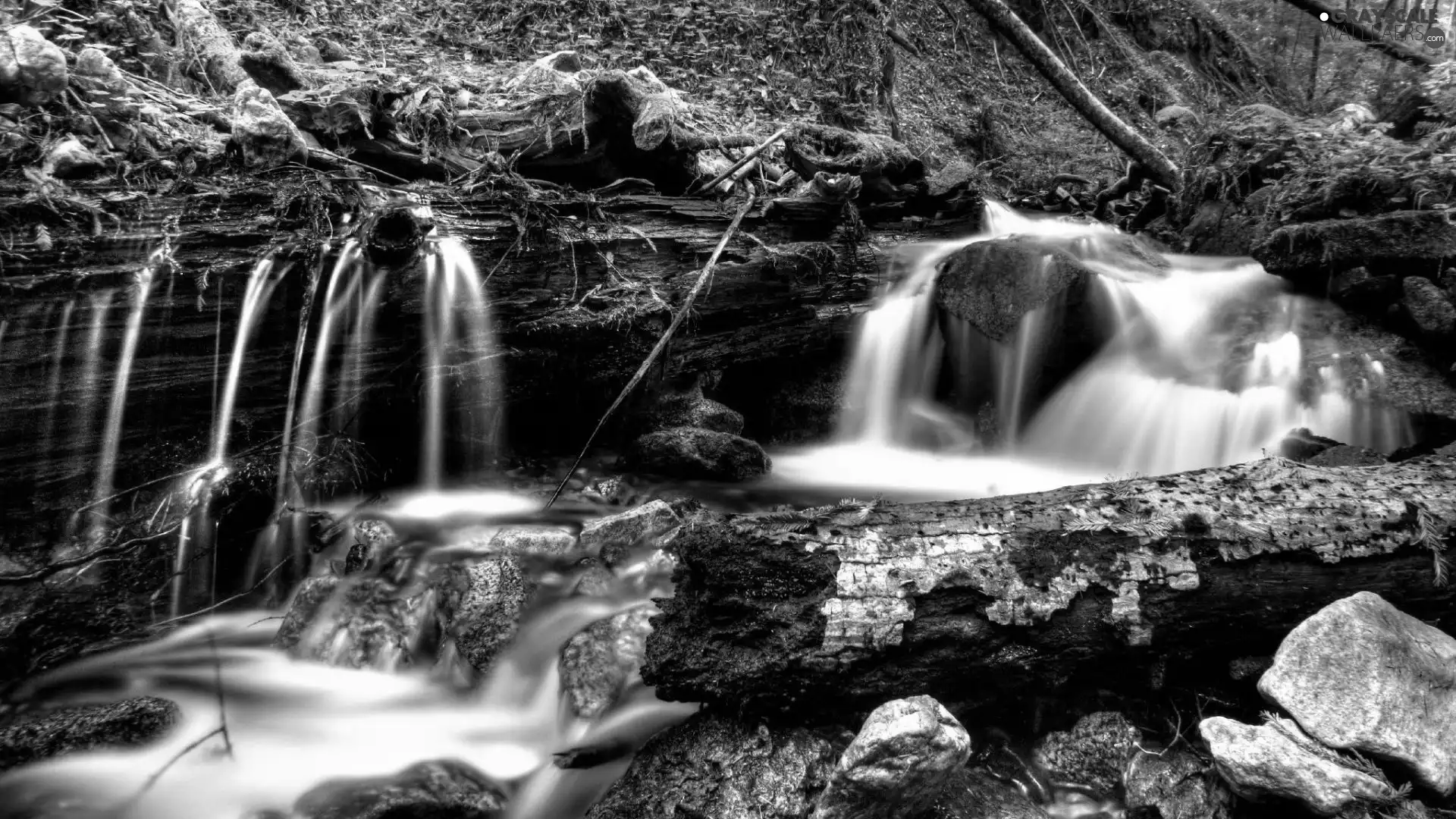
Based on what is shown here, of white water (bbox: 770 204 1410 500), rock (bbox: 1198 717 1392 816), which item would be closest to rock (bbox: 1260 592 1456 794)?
rock (bbox: 1198 717 1392 816)

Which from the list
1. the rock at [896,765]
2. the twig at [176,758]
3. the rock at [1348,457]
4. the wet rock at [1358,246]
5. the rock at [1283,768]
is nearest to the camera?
the rock at [1283,768]

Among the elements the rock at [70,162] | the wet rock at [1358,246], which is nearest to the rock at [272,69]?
the rock at [70,162]

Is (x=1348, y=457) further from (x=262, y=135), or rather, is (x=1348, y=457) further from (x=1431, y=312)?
(x=262, y=135)

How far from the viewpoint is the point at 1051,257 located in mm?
6355

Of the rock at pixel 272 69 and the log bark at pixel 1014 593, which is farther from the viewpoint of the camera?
the rock at pixel 272 69

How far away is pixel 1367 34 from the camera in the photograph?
382 inches

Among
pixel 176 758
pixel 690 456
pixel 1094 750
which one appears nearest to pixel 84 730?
pixel 176 758

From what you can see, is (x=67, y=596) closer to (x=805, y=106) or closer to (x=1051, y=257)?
(x=1051, y=257)

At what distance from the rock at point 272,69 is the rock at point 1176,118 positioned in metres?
13.0

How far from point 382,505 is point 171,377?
1.31 meters

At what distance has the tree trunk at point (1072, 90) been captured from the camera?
8484mm

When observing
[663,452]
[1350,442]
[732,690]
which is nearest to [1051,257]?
[1350,442]

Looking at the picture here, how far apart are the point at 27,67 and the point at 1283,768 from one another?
673 centimetres

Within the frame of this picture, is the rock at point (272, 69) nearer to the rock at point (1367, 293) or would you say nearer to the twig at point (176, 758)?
the twig at point (176, 758)
